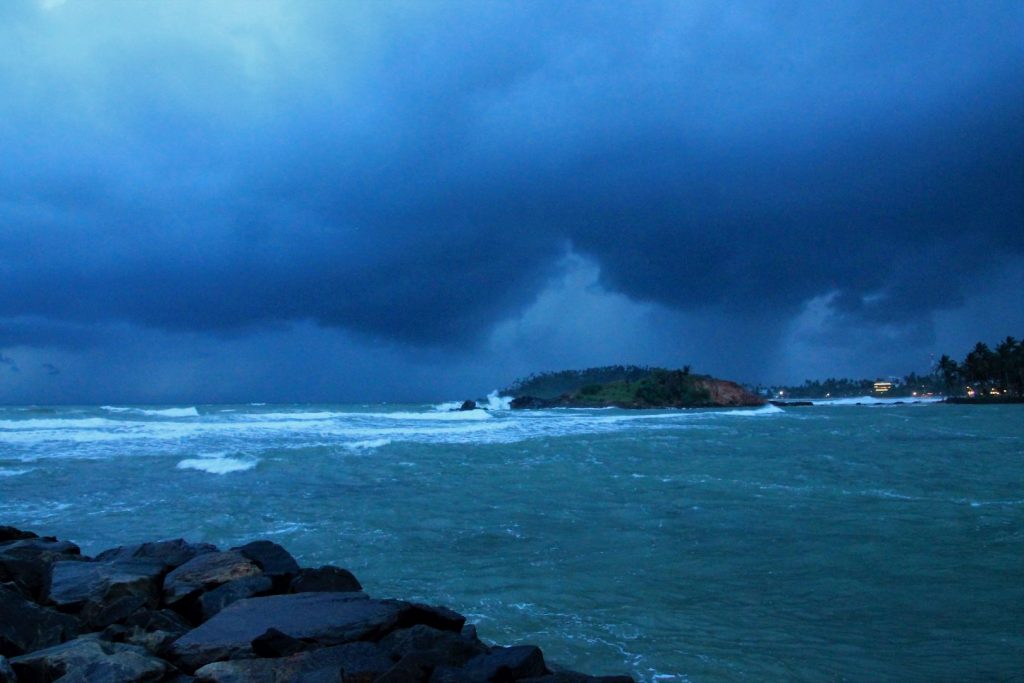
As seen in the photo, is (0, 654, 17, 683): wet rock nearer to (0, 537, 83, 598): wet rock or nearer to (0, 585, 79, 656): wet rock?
(0, 585, 79, 656): wet rock

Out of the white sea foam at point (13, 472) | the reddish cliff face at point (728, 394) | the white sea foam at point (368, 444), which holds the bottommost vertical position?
the white sea foam at point (13, 472)

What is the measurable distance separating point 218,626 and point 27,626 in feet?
5.45

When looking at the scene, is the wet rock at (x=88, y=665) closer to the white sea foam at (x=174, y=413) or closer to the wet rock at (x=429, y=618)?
the wet rock at (x=429, y=618)

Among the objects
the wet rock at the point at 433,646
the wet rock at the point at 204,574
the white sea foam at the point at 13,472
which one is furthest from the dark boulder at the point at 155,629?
the white sea foam at the point at 13,472

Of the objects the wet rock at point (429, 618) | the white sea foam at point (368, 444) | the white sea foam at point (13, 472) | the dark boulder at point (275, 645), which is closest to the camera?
the dark boulder at point (275, 645)

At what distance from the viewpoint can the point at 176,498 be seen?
1495 cm

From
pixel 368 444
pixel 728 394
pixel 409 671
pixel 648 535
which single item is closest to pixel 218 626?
pixel 409 671

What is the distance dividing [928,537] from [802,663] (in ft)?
20.3

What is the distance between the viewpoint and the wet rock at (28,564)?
8.01m

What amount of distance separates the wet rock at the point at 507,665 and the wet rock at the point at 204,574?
377 cm

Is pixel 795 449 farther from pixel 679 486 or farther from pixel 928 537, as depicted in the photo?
pixel 928 537

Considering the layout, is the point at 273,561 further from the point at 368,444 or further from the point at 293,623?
the point at 368,444

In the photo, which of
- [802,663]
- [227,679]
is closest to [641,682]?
[802,663]

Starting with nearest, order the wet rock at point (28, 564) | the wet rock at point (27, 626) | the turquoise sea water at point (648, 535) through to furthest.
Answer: the wet rock at point (27, 626) < the turquoise sea water at point (648, 535) < the wet rock at point (28, 564)
